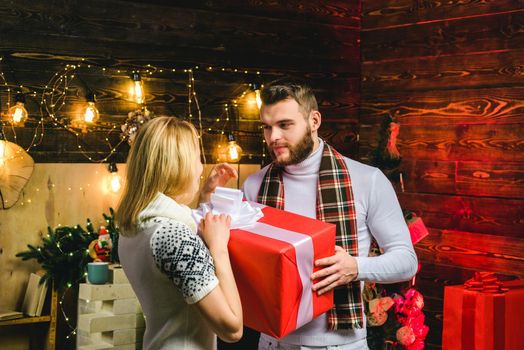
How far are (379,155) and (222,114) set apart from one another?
986mm

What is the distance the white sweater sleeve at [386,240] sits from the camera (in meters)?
2.18

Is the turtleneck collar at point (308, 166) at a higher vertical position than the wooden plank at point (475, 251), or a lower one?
higher

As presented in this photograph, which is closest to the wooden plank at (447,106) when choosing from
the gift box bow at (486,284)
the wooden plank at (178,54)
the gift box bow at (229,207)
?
the wooden plank at (178,54)

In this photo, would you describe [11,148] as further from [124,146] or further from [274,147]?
[274,147]

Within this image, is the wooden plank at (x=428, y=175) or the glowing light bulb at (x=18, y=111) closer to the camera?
the glowing light bulb at (x=18, y=111)

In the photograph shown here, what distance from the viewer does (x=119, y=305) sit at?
3314mm

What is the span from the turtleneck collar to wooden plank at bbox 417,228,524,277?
1.77m

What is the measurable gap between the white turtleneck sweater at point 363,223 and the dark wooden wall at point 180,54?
1569 mm

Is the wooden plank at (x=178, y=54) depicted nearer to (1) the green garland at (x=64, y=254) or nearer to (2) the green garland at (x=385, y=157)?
(2) the green garland at (x=385, y=157)

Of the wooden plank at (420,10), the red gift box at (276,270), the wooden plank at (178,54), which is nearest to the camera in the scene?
the red gift box at (276,270)

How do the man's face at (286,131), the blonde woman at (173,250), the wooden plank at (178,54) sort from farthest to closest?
the wooden plank at (178,54) → the man's face at (286,131) → the blonde woman at (173,250)

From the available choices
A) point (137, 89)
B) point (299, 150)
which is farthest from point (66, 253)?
point (299, 150)

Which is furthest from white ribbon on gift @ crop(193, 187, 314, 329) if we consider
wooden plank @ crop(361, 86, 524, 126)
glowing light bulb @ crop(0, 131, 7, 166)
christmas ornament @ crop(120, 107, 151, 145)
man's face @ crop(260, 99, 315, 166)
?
wooden plank @ crop(361, 86, 524, 126)

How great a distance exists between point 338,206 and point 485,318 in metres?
1.36
